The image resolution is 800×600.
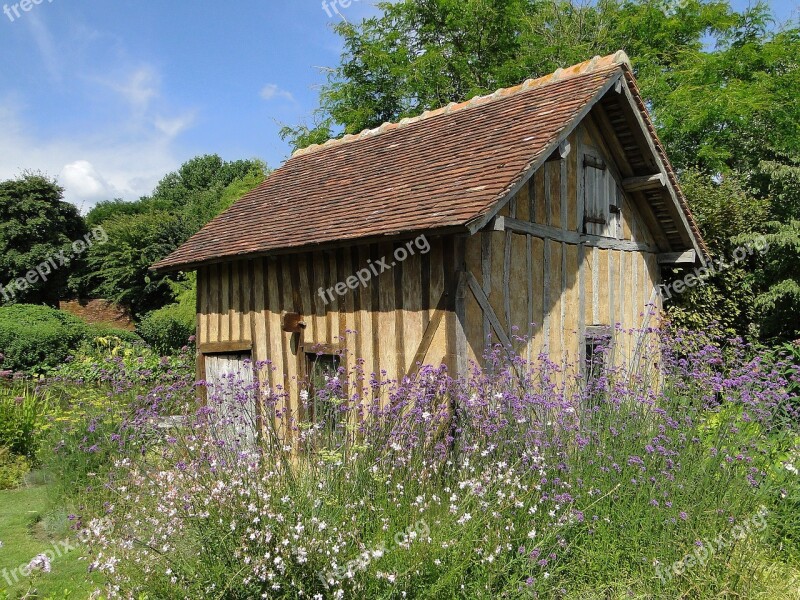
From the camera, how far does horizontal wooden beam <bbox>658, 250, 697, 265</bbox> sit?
29.2ft

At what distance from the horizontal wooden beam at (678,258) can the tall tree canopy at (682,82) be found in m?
1.22

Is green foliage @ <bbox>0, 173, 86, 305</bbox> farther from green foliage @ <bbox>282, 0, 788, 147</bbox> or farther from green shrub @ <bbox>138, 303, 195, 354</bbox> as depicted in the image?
green foliage @ <bbox>282, 0, 788, 147</bbox>

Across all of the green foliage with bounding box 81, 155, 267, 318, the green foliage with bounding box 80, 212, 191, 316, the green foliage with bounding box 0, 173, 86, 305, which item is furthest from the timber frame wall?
the green foliage with bounding box 0, 173, 86, 305

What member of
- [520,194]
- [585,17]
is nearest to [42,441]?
[520,194]

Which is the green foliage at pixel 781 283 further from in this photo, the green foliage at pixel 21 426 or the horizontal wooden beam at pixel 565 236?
the green foliage at pixel 21 426

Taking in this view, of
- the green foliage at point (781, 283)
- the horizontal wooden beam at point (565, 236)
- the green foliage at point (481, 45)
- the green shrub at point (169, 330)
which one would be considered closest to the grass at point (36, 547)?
the horizontal wooden beam at point (565, 236)

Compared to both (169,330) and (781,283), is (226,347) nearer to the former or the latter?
(781,283)

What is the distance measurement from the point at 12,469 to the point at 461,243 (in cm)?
619

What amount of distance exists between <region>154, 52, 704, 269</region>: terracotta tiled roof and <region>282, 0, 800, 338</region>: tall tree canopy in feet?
15.2

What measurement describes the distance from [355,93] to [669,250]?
13.1 meters

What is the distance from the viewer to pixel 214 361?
351 inches

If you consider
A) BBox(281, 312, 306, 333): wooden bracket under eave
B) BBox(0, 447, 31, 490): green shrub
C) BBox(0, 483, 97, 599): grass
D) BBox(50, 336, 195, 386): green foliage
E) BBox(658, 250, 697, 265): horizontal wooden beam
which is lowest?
BBox(0, 483, 97, 599): grass

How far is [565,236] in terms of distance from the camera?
721cm

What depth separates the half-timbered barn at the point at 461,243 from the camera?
597cm
